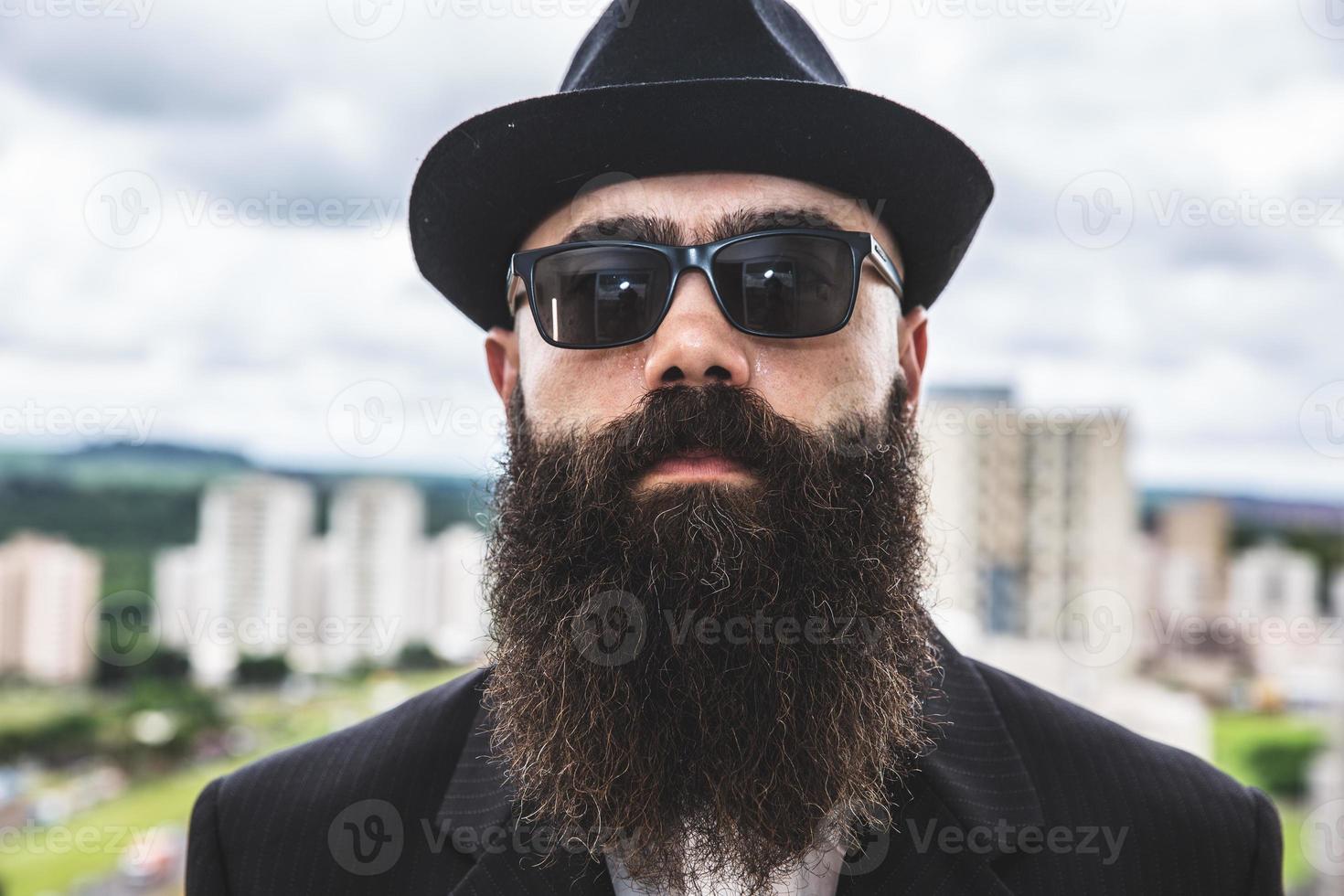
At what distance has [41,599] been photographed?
157ft

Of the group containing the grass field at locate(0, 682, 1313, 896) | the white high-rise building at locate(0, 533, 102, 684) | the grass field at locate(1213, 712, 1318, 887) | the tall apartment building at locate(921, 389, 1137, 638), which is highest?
the tall apartment building at locate(921, 389, 1137, 638)

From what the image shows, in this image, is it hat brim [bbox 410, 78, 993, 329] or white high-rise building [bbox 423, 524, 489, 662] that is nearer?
hat brim [bbox 410, 78, 993, 329]

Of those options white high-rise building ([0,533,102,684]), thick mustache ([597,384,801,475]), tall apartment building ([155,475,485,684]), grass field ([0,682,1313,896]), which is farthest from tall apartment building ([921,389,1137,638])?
thick mustache ([597,384,801,475])

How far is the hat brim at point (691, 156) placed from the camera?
2211mm

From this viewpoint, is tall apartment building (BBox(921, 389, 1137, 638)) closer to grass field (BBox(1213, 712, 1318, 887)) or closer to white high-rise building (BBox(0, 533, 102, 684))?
grass field (BBox(1213, 712, 1318, 887))

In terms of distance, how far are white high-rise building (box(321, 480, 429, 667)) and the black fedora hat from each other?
4219cm

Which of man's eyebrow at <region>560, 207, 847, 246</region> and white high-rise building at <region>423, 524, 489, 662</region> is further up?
man's eyebrow at <region>560, 207, 847, 246</region>

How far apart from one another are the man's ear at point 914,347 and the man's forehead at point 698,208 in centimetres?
48

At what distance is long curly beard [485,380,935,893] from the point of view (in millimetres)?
2105

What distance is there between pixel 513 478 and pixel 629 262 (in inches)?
26.9

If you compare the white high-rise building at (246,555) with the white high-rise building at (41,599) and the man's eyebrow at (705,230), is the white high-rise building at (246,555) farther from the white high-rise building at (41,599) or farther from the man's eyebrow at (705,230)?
the man's eyebrow at (705,230)

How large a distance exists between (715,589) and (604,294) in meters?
0.73

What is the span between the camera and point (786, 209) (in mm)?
2260

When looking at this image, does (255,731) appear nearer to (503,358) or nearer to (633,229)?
(503,358)
